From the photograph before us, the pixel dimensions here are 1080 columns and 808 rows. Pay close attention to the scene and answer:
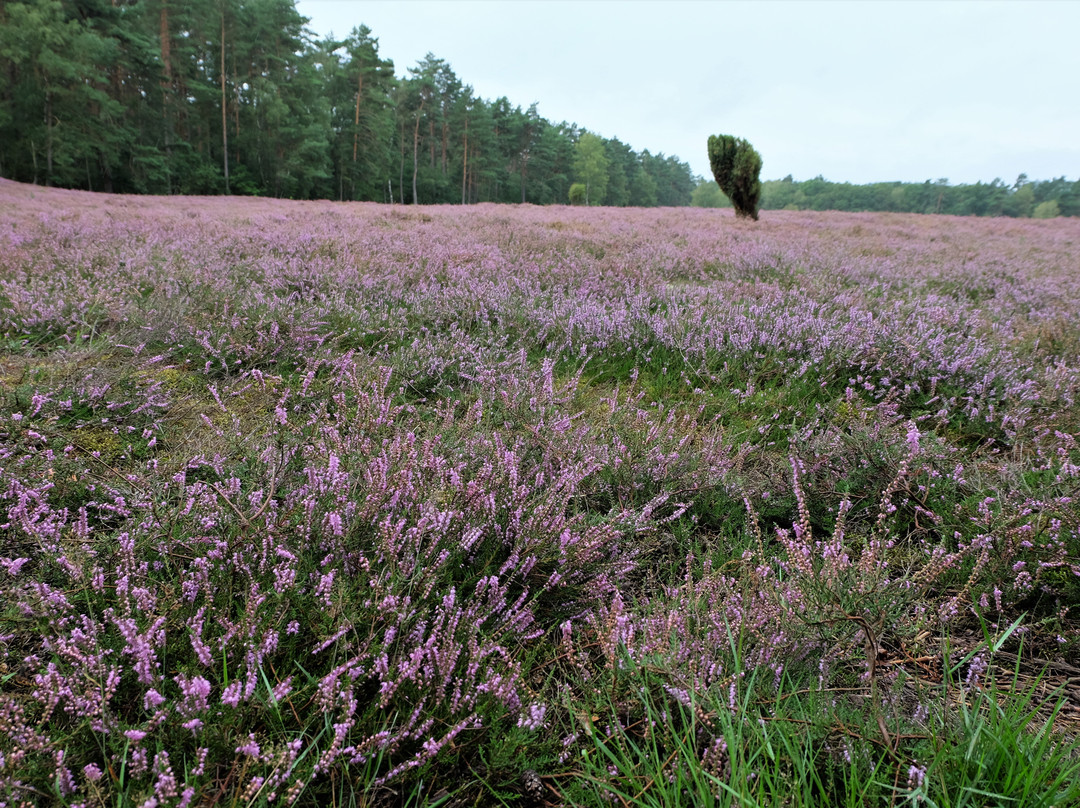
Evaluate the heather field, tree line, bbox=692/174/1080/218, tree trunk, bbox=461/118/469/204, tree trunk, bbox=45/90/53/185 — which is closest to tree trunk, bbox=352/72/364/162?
tree trunk, bbox=461/118/469/204

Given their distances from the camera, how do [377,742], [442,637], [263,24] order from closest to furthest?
[377,742] < [442,637] < [263,24]

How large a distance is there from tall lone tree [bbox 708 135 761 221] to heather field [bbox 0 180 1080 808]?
59.3 ft

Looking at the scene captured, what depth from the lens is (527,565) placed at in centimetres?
161

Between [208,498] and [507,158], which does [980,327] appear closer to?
[208,498]

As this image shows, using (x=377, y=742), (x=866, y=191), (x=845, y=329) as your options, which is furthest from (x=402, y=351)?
(x=866, y=191)

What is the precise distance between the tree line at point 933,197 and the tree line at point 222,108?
199ft

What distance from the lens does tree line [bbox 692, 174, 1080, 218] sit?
90.6 metres

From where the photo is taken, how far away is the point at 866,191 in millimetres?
112875

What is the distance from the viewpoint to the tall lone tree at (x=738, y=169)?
19.5 metres

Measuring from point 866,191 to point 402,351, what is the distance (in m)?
140

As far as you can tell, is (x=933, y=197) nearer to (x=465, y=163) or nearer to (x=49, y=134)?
(x=465, y=163)

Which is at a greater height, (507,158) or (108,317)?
(507,158)

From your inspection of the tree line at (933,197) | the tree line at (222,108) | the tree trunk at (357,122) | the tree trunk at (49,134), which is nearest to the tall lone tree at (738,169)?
the tree line at (222,108)

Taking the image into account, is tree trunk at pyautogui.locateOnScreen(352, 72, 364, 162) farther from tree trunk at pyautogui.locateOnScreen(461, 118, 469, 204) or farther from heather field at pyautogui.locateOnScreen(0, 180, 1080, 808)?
heather field at pyautogui.locateOnScreen(0, 180, 1080, 808)
